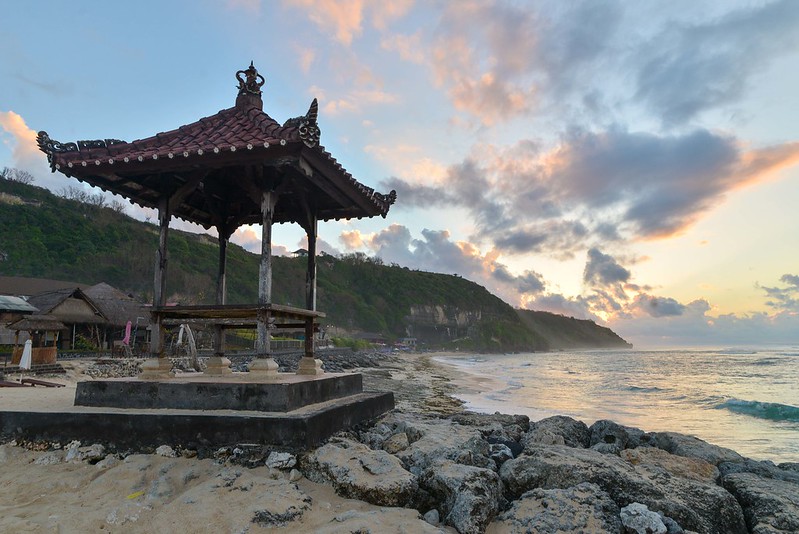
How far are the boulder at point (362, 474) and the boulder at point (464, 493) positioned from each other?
0.24m

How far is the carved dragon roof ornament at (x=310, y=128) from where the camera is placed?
6.58 meters

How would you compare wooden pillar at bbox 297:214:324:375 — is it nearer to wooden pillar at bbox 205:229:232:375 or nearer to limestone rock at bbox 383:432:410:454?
wooden pillar at bbox 205:229:232:375

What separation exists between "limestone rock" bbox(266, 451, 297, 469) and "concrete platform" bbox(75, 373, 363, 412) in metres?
0.70

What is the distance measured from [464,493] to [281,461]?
2.11 metres

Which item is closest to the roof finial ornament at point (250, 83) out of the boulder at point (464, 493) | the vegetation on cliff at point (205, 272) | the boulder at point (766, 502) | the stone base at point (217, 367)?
the stone base at point (217, 367)

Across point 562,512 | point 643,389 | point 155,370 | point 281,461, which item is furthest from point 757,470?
point 643,389

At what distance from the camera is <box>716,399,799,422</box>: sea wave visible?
801 inches

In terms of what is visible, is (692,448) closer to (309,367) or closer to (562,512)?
(562,512)

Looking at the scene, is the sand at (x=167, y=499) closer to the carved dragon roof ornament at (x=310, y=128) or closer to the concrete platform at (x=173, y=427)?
the concrete platform at (x=173, y=427)

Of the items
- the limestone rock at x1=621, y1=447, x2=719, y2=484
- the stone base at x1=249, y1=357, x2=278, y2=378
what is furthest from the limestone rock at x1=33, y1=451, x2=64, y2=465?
the limestone rock at x1=621, y1=447, x2=719, y2=484

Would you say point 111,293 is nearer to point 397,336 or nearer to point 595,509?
point 595,509

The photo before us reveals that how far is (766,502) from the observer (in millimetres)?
4961

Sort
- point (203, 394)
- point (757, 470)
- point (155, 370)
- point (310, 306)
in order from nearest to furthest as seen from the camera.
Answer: point (203, 394) → point (757, 470) → point (155, 370) → point (310, 306)

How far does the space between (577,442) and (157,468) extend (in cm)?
682
